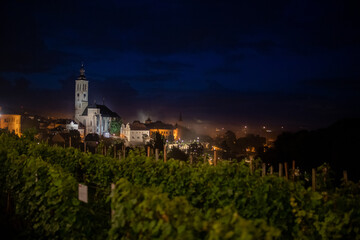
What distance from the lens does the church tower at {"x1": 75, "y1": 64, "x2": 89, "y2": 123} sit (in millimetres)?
102300

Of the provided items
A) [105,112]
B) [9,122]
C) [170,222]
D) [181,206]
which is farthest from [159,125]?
[170,222]

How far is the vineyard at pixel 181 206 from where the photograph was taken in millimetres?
3676

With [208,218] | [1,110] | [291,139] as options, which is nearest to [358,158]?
[291,139]

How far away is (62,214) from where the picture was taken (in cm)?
558

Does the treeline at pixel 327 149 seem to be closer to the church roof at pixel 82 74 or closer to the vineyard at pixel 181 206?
the vineyard at pixel 181 206

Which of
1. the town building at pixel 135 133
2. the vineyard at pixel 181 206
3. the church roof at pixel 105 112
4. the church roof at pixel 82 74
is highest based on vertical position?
the church roof at pixel 82 74

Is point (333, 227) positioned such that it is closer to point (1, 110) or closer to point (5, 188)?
point (5, 188)

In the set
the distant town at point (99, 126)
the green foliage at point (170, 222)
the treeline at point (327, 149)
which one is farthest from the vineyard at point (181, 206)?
the distant town at point (99, 126)

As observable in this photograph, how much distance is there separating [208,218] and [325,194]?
11.8 feet

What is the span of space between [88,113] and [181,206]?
3754 inches

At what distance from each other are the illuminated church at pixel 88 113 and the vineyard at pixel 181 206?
288 ft

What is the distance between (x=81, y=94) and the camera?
104 m

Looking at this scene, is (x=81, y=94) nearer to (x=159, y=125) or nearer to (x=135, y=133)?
(x=135, y=133)

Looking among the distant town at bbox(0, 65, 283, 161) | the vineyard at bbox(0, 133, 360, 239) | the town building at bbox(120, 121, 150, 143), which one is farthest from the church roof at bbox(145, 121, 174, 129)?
the vineyard at bbox(0, 133, 360, 239)
